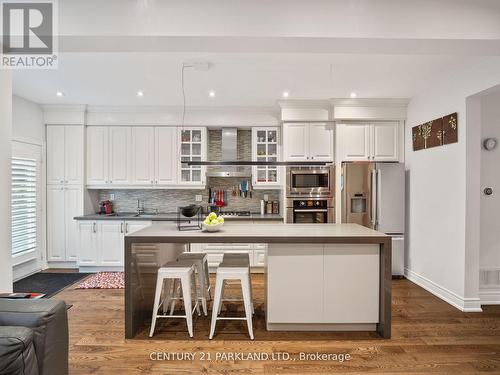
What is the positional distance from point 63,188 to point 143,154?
142 cm

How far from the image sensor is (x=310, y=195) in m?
4.64

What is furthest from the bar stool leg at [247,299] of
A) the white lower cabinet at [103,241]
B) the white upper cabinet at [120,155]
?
the white upper cabinet at [120,155]

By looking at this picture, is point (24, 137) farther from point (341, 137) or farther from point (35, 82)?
point (341, 137)

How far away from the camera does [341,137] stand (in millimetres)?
4645

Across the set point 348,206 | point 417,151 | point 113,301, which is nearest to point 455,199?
point 417,151

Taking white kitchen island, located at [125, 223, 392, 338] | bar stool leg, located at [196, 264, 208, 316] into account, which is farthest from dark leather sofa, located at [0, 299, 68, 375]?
bar stool leg, located at [196, 264, 208, 316]

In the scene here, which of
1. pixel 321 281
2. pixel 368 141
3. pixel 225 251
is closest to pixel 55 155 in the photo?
pixel 225 251

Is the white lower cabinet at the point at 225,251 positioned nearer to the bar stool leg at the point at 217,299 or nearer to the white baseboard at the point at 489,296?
the bar stool leg at the point at 217,299

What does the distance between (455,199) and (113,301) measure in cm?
424

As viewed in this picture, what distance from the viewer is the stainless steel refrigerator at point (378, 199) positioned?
4398 millimetres

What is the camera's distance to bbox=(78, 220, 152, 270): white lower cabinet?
4738mm

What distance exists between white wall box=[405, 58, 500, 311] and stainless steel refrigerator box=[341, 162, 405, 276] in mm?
192

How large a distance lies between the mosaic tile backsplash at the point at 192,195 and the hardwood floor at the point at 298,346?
7.36 feet

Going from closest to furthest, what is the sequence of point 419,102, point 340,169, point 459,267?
point 459,267 < point 419,102 < point 340,169
